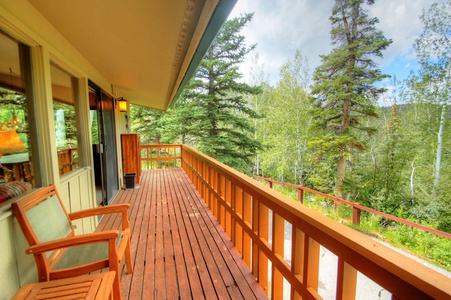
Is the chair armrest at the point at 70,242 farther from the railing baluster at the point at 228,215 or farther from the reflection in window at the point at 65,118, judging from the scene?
the railing baluster at the point at 228,215

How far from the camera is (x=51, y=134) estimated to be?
1798 mm

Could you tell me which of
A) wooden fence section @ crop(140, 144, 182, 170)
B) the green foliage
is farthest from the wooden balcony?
the green foliage

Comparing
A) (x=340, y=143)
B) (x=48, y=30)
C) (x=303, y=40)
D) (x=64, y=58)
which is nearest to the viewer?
(x=48, y=30)

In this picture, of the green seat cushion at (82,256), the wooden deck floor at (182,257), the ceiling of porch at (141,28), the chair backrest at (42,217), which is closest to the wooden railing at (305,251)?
the wooden deck floor at (182,257)

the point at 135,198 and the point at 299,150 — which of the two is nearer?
the point at 135,198

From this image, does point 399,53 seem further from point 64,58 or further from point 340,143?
point 64,58

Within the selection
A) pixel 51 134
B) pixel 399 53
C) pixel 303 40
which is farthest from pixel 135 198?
pixel 303 40

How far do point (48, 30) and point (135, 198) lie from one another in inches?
115

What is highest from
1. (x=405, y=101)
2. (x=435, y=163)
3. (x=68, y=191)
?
(x=405, y=101)

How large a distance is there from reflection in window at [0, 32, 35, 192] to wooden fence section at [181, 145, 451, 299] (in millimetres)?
1781

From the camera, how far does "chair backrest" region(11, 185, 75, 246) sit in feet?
4.16

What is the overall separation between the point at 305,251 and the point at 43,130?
2.17 metres

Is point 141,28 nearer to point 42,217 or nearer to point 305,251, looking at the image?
point 42,217

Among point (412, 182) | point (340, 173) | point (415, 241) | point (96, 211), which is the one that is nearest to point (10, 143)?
point (96, 211)
